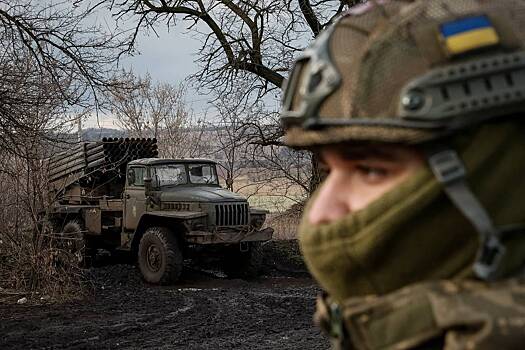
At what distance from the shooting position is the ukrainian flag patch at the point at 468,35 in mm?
900

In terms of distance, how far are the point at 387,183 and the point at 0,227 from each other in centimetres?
1009

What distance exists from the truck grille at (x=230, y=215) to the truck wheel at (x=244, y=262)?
472mm

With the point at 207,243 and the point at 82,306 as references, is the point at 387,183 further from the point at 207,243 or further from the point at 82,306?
the point at 207,243

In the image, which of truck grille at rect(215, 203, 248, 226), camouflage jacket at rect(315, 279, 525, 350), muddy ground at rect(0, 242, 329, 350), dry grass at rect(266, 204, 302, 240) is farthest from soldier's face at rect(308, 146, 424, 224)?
dry grass at rect(266, 204, 302, 240)

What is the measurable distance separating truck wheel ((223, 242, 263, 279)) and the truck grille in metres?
0.47

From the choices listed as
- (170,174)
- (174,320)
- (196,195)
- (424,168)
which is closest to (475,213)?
(424,168)

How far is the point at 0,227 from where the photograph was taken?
1031 cm

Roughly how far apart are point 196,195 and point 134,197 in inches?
47.6

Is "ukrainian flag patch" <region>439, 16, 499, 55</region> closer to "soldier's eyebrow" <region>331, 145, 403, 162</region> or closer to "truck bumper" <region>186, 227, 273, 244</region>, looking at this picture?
"soldier's eyebrow" <region>331, 145, 403, 162</region>

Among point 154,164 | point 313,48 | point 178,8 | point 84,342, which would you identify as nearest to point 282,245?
point 154,164

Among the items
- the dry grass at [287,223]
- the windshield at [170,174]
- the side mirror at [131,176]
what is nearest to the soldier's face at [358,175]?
the windshield at [170,174]

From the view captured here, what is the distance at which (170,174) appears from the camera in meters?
11.7

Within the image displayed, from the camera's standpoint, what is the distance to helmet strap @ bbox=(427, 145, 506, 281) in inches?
35.3

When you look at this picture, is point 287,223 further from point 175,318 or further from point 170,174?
point 175,318
